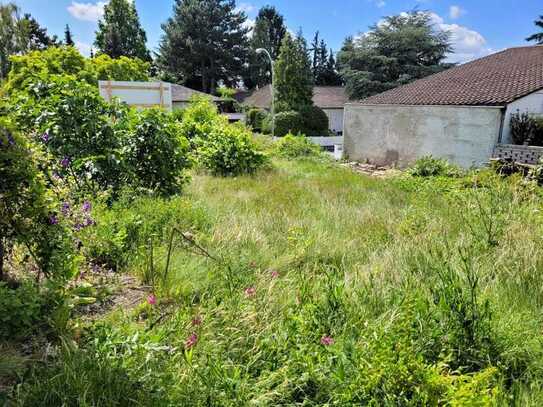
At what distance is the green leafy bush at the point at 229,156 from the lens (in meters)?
10.6

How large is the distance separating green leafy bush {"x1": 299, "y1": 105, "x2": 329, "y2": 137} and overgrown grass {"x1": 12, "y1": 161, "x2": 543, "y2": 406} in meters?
23.9

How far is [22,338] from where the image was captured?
86.4 inches

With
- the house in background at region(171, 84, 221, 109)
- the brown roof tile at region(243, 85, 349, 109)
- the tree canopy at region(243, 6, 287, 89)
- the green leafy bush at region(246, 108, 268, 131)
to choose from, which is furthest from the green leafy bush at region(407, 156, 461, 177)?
the tree canopy at region(243, 6, 287, 89)

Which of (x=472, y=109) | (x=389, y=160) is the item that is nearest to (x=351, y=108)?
(x=389, y=160)

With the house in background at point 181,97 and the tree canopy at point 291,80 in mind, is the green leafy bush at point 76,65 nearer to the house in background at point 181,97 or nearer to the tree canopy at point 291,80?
the house in background at point 181,97

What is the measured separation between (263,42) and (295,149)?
35.7 meters

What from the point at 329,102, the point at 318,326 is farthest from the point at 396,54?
the point at 318,326

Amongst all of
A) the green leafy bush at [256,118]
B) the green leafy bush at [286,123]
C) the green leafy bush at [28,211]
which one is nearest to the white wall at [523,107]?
the green leafy bush at [28,211]

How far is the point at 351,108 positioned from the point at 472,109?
577 cm

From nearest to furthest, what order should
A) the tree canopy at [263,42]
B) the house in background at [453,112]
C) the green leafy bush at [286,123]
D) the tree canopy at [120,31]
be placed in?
the house in background at [453,112]
the green leafy bush at [286,123]
the tree canopy at [120,31]
the tree canopy at [263,42]

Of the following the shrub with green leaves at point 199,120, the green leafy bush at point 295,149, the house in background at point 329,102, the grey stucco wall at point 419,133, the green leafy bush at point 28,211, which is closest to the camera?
the green leafy bush at point 28,211

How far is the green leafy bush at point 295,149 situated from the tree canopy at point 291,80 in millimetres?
12850

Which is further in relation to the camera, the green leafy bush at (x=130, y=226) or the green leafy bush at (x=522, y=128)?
the green leafy bush at (x=522, y=128)

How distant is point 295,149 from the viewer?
50.5ft
